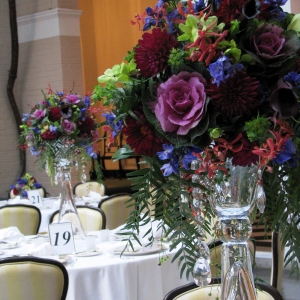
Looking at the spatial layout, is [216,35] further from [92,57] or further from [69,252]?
[92,57]

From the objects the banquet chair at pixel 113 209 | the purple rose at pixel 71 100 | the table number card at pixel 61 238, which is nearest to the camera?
the table number card at pixel 61 238

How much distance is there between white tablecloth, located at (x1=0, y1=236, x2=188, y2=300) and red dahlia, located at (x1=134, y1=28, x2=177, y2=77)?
2.21 m

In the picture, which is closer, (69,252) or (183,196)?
(183,196)

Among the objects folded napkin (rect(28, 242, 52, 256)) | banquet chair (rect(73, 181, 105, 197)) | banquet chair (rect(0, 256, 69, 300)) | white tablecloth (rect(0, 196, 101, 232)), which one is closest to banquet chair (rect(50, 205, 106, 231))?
white tablecloth (rect(0, 196, 101, 232))

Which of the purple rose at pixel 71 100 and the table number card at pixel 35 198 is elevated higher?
the purple rose at pixel 71 100

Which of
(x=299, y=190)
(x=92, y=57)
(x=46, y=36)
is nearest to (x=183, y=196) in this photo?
(x=299, y=190)

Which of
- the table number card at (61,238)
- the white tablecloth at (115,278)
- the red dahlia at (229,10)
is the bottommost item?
the white tablecloth at (115,278)

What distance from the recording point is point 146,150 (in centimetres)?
122

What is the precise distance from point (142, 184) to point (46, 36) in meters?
8.22

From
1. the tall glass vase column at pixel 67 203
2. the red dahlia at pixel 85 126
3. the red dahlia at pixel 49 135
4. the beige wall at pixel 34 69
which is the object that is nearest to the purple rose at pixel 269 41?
the tall glass vase column at pixel 67 203

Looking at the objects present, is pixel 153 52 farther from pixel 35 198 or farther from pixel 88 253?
pixel 35 198

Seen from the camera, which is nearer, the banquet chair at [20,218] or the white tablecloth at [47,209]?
the banquet chair at [20,218]

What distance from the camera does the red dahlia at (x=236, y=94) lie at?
1133 millimetres

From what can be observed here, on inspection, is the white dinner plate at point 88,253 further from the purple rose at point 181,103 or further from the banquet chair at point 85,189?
the banquet chair at point 85,189
